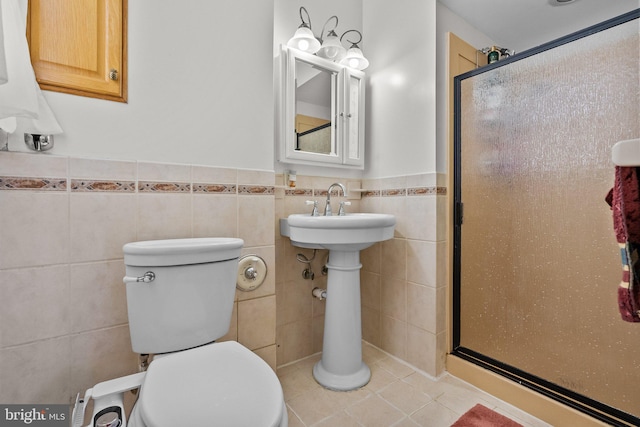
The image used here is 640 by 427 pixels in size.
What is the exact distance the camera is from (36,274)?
940 mm

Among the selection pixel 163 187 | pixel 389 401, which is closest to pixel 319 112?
pixel 163 187

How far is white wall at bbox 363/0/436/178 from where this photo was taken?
155 cm

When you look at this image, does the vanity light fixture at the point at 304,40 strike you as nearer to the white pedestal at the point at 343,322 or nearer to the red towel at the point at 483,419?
the white pedestal at the point at 343,322

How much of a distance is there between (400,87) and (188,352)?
1655 millimetres

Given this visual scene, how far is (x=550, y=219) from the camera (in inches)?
49.4

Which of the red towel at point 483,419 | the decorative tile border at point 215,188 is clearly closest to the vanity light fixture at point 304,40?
the decorative tile border at point 215,188

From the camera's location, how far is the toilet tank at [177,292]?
3.06 feet

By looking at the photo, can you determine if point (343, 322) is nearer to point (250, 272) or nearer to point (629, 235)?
point (250, 272)

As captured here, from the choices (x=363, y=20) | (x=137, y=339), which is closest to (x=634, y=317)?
(x=137, y=339)

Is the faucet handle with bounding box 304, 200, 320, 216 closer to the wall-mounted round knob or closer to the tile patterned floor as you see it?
the wall-mounted round knob

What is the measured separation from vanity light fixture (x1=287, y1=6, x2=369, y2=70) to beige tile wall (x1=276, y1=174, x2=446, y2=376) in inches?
28.0

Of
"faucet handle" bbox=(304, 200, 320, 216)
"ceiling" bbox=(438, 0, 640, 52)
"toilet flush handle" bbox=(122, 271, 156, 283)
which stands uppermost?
"ceiling" bbox=(438, 0, 640, 52)

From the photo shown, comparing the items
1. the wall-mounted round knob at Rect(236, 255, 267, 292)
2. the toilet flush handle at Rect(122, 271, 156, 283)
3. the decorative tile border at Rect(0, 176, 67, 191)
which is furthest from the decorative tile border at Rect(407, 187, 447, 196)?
the decorative tile border at Rect(0, 176, 67, 191)

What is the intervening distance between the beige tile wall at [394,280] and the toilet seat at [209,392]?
0.78 metres
